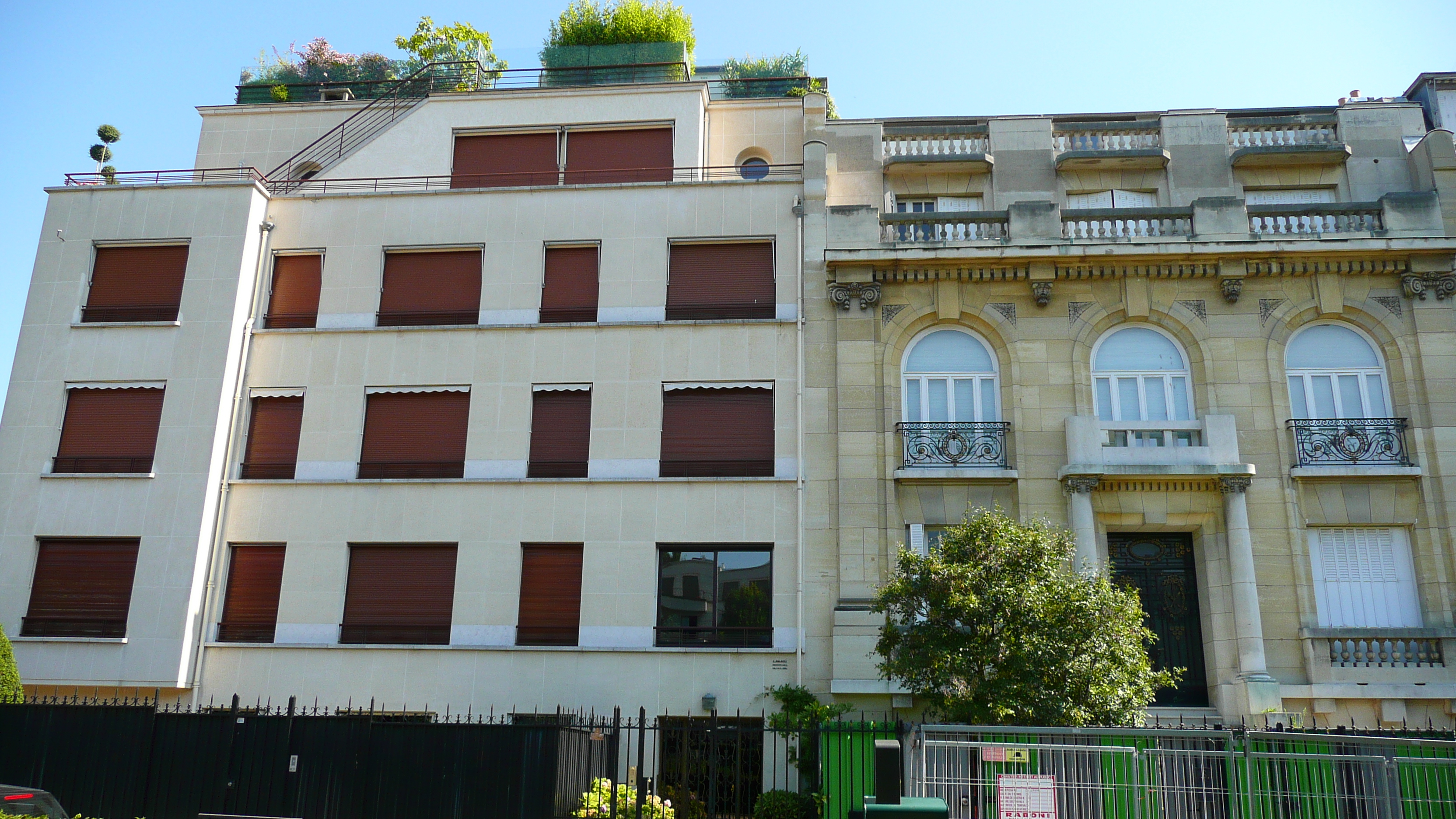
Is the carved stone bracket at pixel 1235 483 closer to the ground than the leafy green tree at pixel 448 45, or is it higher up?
closer to the ground

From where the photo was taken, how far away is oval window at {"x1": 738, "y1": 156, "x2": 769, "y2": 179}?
25.4m

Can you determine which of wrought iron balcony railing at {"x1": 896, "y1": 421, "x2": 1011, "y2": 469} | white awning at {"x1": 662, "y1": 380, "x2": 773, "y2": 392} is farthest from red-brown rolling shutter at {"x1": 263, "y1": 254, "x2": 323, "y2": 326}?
wrought iron balcony railing at {"x1": 896, "y1": 421, "x2": 1011, "y2": 469}

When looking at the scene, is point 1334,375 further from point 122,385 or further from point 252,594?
point 122,385

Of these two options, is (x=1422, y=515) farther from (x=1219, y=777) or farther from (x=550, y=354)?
(x=550, y=354)

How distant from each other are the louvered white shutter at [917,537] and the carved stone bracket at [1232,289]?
754 cm

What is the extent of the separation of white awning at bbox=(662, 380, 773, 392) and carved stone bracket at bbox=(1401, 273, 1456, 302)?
12408 mm

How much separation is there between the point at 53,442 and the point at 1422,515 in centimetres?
2657

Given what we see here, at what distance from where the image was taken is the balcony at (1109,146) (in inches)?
874

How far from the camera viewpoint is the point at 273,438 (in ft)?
72.5

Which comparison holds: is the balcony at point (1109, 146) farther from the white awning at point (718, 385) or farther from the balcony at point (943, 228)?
the white awning at point (718, 385)

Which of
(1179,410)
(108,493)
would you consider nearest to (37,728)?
(108,493)

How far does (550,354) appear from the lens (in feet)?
71.5

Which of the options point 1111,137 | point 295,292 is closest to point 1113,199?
point 1111,137

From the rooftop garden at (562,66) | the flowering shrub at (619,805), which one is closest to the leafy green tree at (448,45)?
the rooftop garden at (562,66)
